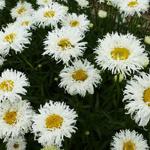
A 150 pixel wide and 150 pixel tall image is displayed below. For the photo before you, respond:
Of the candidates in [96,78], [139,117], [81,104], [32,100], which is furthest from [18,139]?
[139,117]

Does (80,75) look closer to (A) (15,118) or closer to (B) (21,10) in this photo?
(A) (15,118)

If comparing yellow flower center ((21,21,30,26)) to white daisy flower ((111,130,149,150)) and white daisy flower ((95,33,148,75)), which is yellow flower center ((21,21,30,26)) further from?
white daisy flower ((111,130,149,150))

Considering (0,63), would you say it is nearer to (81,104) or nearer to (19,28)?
(19,28)

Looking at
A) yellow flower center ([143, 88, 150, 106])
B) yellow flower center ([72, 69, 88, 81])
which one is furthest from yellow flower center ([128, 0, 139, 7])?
yellow flower center ([143, 88, 150, 106])

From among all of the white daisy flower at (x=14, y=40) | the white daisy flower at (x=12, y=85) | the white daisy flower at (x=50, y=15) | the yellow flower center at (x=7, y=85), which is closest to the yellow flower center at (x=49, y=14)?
the white daisy flower at (x=50, y=15)

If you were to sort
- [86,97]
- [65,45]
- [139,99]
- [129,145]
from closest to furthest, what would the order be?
1. [139,99]
2. [129,145]
3. [65,45]
4. [86,97]

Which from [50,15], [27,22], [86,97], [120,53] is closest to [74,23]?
[50,15]
